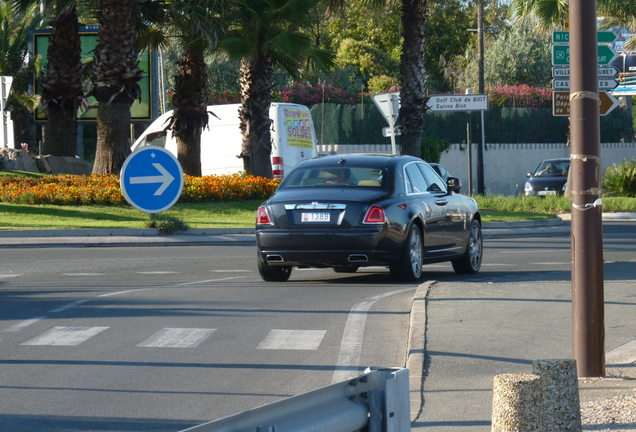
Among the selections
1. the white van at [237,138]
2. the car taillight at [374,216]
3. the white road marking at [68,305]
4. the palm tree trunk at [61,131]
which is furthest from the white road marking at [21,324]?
the palm tree trunk at [61,131]

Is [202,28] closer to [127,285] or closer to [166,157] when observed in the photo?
[166,157]

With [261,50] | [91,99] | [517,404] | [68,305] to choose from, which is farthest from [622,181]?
[517,404]

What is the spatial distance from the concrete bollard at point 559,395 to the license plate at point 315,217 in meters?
7.17

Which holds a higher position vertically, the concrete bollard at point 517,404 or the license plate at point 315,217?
the license plate at point 315,217

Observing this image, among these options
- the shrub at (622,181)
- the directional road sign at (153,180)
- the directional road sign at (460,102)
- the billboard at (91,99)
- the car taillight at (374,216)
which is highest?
the billboard at (91,99)

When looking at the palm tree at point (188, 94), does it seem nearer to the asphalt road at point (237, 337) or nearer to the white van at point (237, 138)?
the white van at point (237, 138)

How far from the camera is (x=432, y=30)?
60781 mm

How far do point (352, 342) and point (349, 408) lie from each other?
185 inches

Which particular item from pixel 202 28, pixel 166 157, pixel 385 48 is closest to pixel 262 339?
pixel 166 157

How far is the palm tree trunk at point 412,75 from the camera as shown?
26.0m

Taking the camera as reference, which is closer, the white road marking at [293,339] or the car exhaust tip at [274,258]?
the white road marking at [293,339]

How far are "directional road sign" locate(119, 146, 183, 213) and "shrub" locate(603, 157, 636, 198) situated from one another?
19.9 metres

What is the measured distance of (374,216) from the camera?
468 inches

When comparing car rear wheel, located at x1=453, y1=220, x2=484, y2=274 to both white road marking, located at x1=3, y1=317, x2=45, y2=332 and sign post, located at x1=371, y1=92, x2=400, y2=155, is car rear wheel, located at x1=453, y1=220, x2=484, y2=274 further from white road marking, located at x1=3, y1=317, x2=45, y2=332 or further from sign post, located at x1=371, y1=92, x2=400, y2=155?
sign post, located at x1=371, y1=92, x2=400, y2=155
